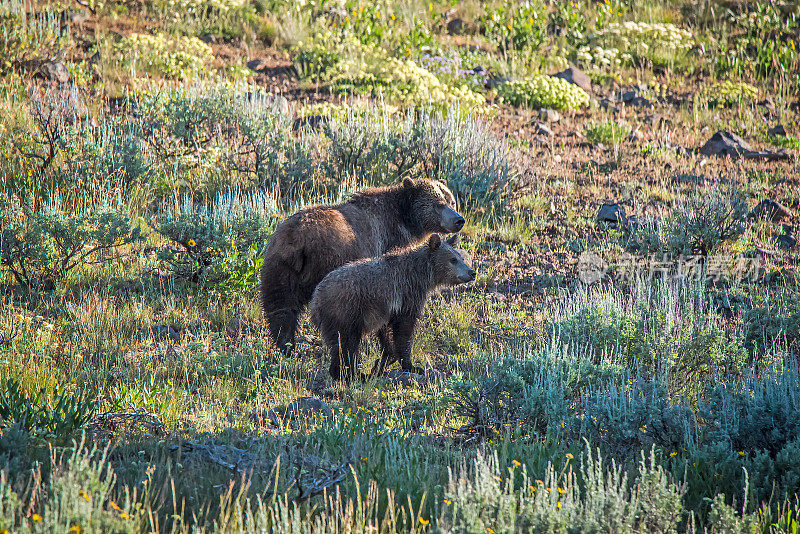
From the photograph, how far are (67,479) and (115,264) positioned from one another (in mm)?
6069

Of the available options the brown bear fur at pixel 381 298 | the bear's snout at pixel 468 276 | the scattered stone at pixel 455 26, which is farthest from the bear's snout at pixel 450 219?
the scattered stone at pixel 455 26

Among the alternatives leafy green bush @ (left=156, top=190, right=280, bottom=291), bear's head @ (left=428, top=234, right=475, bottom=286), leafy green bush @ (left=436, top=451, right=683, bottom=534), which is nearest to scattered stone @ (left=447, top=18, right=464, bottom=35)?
leafy green bush @ (left=156, top=190, right=280, bottom=291)

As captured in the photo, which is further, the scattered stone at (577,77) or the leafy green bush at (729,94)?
the scattered stone at (577,77)

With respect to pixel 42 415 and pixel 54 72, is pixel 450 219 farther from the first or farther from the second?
pixel 54 72

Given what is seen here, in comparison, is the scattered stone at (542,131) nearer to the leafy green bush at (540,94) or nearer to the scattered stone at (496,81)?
the leafy green bush at (540,94)

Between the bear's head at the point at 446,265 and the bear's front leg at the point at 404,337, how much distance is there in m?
0.53

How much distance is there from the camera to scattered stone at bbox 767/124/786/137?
1587 centimetres

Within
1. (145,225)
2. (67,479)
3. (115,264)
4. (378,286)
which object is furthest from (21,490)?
(145,225)

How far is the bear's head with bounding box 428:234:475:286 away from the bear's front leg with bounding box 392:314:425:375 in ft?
1.74

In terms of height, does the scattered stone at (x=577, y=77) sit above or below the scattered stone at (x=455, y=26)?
below

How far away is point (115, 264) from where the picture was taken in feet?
30.9

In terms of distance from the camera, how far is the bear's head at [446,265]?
7.54 meters

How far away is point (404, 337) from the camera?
7387 mm

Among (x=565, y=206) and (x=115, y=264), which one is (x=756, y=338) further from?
(x=115, y=264)
